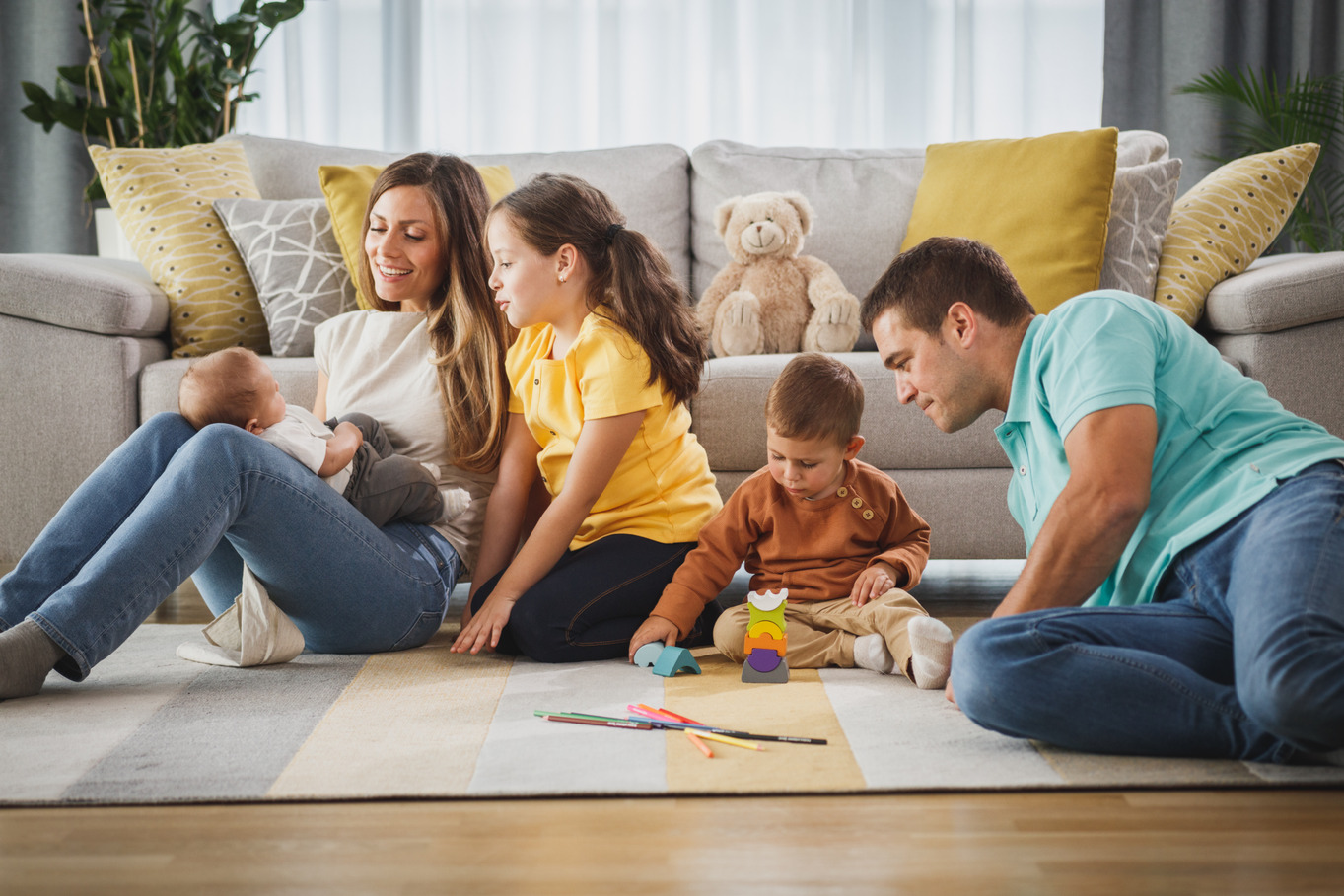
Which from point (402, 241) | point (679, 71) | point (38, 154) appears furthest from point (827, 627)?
point (38, 154)

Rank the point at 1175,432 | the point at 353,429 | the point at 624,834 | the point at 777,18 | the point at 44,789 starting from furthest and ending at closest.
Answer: the point at 777,18 → the point at 353,429 → the point at 1175,432 → the point at 44,789 → the point at 624,834

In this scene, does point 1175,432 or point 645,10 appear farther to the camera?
point 645,10

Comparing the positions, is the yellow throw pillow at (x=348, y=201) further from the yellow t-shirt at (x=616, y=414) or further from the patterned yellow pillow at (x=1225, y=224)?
the patterned yellow pillow at (x=1225, y=224)

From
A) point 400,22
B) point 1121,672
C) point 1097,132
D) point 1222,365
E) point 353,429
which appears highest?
point 400,22

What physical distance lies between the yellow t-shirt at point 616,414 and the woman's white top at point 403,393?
127 millimetres

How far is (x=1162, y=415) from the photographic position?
1208mm

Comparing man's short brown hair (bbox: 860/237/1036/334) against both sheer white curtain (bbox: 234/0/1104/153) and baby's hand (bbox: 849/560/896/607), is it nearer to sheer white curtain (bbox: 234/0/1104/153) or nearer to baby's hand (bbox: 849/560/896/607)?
baby's hand (bbox: 849/560/896/607)

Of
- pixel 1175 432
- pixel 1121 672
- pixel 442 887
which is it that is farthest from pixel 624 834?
pixel 1175 432

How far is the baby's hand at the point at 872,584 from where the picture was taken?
1547 millimetres

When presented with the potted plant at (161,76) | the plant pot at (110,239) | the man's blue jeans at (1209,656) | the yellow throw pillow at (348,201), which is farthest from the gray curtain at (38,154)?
the man's blue jeans at (1209,656)

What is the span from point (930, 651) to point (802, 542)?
1.06ft

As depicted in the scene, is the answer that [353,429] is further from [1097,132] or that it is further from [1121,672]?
[1097,132]

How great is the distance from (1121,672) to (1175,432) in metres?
0.29

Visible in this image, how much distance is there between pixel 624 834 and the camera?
0.94 metres
